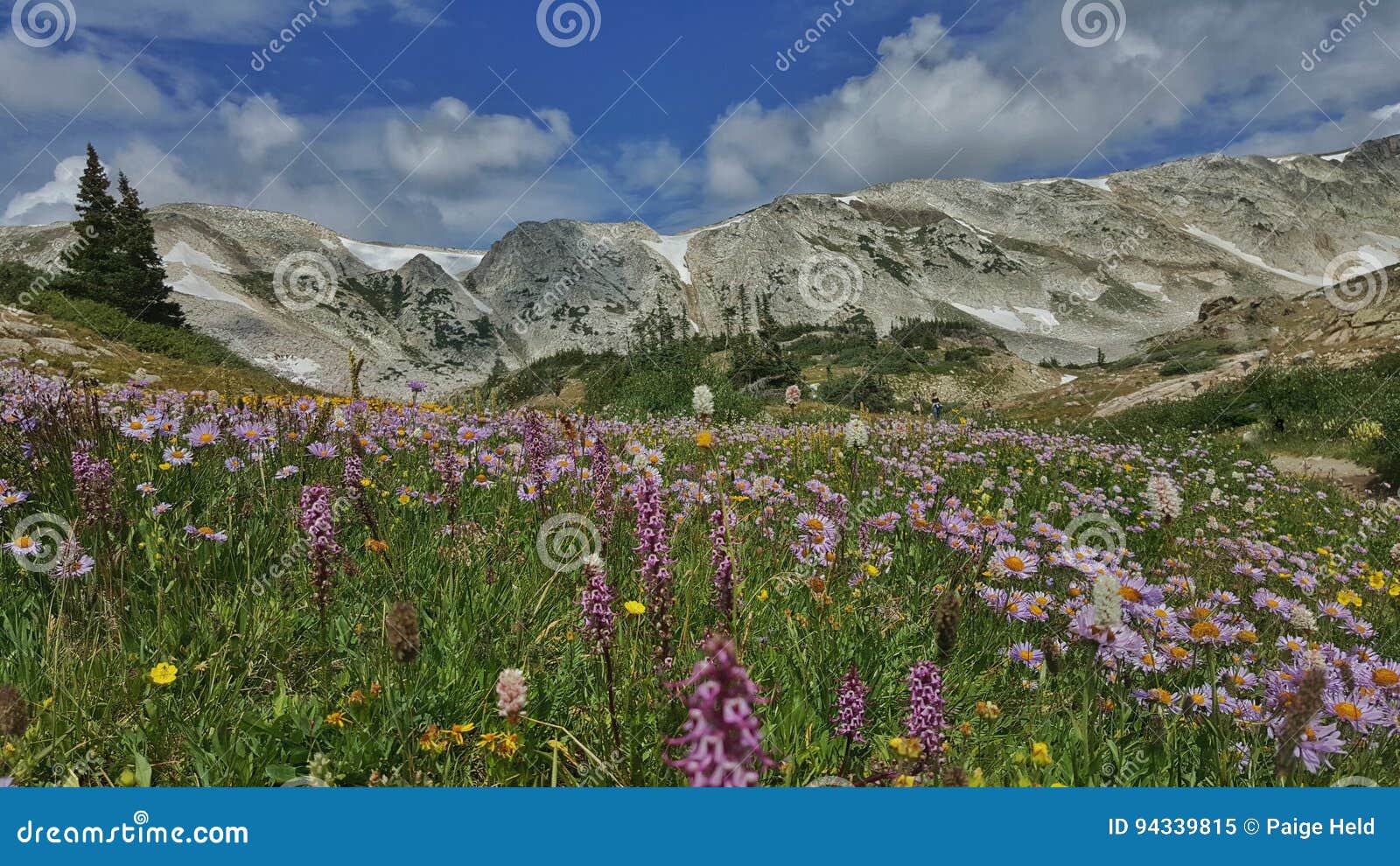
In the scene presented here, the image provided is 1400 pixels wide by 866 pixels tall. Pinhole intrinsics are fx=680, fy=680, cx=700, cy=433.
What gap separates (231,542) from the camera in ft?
10.2

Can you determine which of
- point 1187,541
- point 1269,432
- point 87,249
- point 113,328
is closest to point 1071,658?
point 1187,541

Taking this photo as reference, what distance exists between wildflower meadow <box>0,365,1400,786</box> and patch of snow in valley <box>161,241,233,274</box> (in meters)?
68.7

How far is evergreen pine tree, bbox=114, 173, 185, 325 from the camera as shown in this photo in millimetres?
27344

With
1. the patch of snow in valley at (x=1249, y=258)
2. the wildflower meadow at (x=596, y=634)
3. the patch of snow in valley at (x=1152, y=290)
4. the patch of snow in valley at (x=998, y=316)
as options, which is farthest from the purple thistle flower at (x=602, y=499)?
the patch of snow in valley at (x=1249, y=258)

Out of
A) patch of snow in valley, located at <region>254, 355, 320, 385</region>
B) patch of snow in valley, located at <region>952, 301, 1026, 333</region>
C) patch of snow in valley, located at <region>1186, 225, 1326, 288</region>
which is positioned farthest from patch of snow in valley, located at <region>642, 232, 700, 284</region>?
patch of snow in valley, located at <region>1186, 225, 1326, 288</region>

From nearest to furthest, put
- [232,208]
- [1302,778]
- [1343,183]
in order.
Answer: [1302,778] < [232,208] < [1343,183]

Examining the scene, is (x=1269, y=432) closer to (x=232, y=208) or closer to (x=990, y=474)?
(x=990, y=474)

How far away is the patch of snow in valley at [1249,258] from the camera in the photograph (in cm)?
13850

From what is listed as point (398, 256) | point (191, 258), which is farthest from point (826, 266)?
point (191, 258)

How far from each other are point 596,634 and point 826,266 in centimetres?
12411

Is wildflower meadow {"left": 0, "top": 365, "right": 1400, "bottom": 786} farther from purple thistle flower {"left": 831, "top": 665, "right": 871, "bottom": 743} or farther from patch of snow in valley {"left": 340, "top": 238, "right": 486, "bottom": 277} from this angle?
patch of snow in valley {"left": 340, "top": 238, "right": 486, "bottom": 277}

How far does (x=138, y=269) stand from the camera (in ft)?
93.0

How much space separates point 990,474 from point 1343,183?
22701 cm

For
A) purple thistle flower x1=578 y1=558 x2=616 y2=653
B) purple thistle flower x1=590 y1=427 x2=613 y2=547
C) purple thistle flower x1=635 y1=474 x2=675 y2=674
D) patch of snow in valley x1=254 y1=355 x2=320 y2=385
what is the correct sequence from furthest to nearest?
patch of snow in valley x1=254 y1=355 x2=320 y2=385 → purple thistle flower x1=590 y1=427 x2=613 y2=547 → purple thistle flower x1=635 y1=474 x2=675 y2=674 → purple thistle flower x1=578 y1=558 x2=616 y2=653
